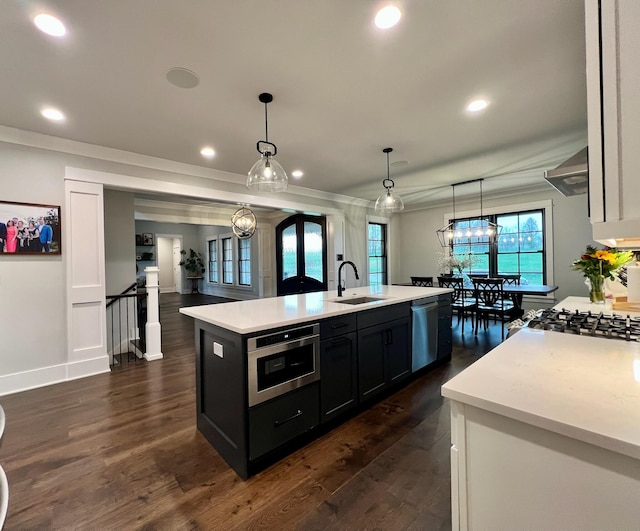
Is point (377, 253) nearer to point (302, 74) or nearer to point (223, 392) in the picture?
point (302, 74)

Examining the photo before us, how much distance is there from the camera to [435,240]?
719 centimetres

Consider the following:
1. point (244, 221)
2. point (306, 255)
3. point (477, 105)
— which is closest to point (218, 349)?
point (477, 105)

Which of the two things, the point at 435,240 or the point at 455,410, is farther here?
the point at 435,240

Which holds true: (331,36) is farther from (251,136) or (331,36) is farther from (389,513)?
(389,513)

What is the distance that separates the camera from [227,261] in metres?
10.1

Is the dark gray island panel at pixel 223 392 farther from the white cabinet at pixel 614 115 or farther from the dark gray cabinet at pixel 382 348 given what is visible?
the white cabinet at pixel 614 115

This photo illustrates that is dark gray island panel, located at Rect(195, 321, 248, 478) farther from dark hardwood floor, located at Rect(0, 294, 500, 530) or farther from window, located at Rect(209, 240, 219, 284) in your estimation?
window, located at Rect(209, 240, 219, 284)

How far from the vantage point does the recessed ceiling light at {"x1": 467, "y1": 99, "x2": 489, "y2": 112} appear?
8.57 feet

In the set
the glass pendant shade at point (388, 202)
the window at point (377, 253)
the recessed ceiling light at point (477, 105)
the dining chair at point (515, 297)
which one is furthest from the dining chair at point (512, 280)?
the recessed ceiling light at point (477, 105)

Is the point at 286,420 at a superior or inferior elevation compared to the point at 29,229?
inferior

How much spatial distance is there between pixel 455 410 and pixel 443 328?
2.89 m

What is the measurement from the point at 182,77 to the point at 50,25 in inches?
28.3

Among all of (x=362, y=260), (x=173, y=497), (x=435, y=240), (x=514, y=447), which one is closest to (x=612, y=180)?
(x=514, y=447)

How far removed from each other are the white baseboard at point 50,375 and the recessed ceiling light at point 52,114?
254 cm
